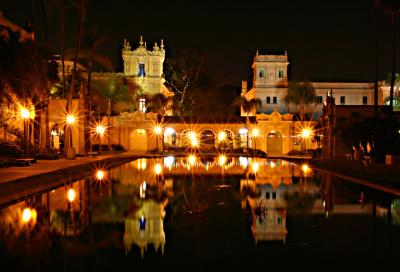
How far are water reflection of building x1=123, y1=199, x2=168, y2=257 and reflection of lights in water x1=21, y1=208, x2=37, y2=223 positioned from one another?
237 cm

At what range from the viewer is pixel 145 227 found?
37.3 feet

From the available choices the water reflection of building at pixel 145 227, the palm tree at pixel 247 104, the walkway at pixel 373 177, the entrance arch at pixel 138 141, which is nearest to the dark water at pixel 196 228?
the water reflection of building at pixel 145 227

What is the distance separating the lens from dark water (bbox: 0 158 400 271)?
8531mm

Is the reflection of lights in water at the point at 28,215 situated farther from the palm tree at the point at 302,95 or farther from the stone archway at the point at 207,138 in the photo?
the palm tree at the point at 302,95

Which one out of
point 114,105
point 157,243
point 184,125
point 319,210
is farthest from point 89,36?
point 157,243

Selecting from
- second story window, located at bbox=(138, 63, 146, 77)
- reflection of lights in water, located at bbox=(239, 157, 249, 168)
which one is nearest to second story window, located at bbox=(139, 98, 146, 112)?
second story window, located at bbox=(138, 63, 146, 77)

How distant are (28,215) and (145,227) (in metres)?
3.52

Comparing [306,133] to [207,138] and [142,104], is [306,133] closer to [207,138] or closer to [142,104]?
[207,138]

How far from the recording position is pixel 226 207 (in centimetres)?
1465

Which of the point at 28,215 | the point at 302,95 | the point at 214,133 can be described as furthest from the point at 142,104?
the point at 28,215

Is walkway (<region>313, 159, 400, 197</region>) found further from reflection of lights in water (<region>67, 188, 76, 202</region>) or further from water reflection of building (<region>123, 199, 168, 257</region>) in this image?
reflection of lights in water (<region>67, 188, 76, 202</region>)

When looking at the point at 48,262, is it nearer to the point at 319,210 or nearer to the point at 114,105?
the point at 319,210

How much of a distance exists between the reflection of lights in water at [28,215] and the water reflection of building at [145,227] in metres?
2.37

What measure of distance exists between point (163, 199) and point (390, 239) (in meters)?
8.06
